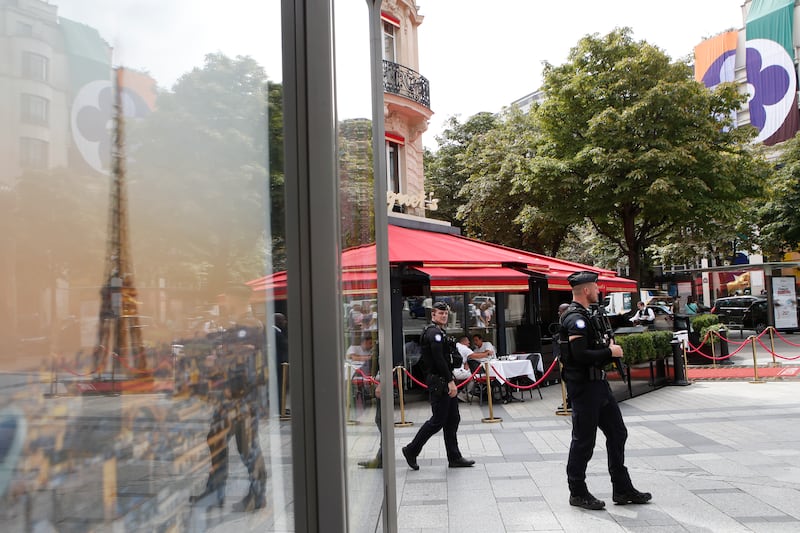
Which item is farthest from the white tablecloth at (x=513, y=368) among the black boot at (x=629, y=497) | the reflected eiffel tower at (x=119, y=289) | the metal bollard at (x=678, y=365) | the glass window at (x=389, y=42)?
the reflected eiffel tower at (x=119, y=289)

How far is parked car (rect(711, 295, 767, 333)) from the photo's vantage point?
25.3 m

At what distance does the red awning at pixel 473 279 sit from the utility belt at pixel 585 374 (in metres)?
5.82

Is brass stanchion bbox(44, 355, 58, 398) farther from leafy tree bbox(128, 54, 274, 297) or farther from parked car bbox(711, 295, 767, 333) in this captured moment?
parked car bbox(711, 295, 767, 333)

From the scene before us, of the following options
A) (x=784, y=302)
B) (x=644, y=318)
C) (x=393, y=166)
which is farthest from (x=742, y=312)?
(x=393, y=166)

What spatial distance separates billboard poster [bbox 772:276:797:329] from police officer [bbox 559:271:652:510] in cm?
2108

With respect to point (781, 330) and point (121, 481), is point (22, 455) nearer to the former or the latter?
point (121, 481)

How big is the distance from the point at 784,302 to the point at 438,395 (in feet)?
70.5

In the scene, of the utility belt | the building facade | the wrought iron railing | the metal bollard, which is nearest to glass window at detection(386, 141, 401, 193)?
the building facade

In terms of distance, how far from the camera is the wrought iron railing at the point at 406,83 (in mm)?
18094

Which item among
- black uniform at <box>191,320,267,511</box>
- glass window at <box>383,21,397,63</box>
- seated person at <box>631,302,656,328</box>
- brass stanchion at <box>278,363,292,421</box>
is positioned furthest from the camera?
seated person at <box>631,302,656,328</box>

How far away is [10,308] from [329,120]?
102cm

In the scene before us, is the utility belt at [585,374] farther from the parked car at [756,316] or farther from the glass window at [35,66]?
the parked car at [756,316]

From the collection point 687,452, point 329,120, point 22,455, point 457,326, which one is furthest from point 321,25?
point 457,326

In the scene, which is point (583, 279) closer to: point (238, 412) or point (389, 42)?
point (238, 412)
